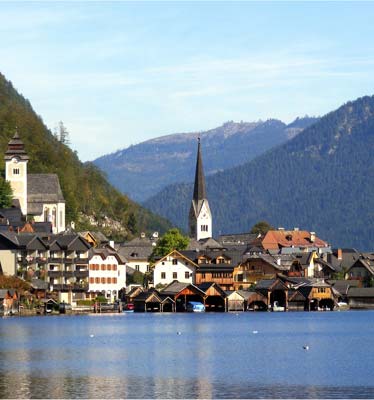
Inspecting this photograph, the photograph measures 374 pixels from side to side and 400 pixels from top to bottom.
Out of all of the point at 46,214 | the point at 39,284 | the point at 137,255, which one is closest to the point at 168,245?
the point at 137,255

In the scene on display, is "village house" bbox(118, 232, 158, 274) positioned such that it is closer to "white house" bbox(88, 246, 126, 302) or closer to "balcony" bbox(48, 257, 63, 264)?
"white house" bbox(88, 246, 126, 302)

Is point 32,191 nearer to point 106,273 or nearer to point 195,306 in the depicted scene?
point 106,273

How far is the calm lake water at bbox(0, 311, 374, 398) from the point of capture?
57594 millimetres

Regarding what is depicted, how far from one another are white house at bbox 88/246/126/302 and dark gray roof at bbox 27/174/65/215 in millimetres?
16699

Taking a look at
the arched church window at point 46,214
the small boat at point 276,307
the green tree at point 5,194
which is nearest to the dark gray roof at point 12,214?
the green tree at point 5,194

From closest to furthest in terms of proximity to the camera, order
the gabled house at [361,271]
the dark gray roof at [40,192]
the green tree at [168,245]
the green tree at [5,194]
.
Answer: the green tree at [5,194]
the green tree at [168,245]
the dark gray roof at [40,192]
the gabled house at [361,271]

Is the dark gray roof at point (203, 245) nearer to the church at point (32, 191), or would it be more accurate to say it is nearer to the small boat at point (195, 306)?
the church at point (32, 191)

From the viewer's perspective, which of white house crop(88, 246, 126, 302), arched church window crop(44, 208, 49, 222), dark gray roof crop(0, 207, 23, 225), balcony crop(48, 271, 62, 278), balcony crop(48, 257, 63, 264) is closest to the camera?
balcony crop(48, 271, 62, 278)

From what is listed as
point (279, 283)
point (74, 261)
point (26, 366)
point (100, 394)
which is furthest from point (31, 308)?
point (100, 394)

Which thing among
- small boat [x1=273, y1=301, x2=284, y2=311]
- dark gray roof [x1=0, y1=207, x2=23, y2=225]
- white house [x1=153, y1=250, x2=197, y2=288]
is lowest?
small boat [x1=273, y1=301, x2=284, y2=311]

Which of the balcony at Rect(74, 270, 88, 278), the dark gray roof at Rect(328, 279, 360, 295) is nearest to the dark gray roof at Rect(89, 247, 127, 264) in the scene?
the balcony at Rect(74, 270, 88, 278)

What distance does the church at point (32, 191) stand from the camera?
168 m

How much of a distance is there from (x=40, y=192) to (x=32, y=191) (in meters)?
1.03

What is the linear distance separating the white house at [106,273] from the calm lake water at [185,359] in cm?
3367
